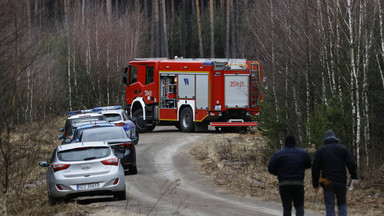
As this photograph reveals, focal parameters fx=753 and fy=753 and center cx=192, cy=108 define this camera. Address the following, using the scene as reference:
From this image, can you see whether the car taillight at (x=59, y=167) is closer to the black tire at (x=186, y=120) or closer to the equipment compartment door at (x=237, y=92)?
the equipment compartment door at (x=237, y=92)

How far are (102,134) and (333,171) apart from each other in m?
11.6

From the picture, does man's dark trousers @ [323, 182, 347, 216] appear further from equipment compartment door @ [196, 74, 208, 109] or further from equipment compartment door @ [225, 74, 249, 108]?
equipment compartment door @ [196, 74, 208, 109]

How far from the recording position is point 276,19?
2359 cm

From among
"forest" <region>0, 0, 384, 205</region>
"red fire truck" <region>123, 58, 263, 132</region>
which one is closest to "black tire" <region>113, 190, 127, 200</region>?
"forest" <region>0, 0, 384, 205</region>

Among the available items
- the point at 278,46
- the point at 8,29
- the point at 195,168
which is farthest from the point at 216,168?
the point at 8,29

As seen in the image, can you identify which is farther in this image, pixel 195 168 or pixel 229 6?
pixel 229 6

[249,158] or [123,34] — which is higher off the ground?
[123,34]

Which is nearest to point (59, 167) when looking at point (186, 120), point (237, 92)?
point (237, 92)

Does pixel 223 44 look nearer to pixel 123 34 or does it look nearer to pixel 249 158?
pixel 123 34

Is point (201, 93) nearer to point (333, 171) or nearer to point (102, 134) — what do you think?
point (102, 134)

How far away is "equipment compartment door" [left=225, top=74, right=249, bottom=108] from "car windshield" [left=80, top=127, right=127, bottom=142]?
11.9 m

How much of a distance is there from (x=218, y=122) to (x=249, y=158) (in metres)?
8.77

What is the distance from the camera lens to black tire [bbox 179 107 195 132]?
3478cm

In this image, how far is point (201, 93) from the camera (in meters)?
34.4
